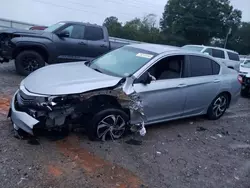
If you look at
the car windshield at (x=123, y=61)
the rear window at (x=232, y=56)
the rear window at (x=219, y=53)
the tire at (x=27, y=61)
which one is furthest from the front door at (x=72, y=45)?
the rear window at (x=232, y=56)

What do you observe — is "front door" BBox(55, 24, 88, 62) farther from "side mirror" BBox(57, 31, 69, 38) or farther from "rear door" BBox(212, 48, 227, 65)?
"rear door" BBox(212, 48, 227, 65)

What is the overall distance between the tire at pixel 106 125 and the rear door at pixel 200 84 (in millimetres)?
1477

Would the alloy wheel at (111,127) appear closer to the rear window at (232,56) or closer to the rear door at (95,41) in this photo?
the rear door at (95,41)

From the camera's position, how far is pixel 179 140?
15.6ft

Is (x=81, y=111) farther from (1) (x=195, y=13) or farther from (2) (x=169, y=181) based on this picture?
(1) (x=195, y=13)

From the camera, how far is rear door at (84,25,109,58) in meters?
8.70

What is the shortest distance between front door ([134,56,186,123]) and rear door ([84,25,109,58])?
4.30 m

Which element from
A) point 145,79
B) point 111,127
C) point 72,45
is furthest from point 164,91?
point 72,45

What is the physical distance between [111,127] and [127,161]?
0.67 m

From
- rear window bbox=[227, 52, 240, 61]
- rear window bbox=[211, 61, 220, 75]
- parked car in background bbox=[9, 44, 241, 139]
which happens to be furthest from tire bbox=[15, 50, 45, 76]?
rear window bbox=[227, 52, 240, 61]

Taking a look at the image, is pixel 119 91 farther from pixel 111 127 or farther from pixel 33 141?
pixel 33 141

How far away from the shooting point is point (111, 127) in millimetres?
4219

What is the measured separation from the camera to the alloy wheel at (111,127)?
163 inches

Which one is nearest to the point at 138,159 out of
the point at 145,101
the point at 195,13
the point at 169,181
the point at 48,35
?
the point at 169,181
